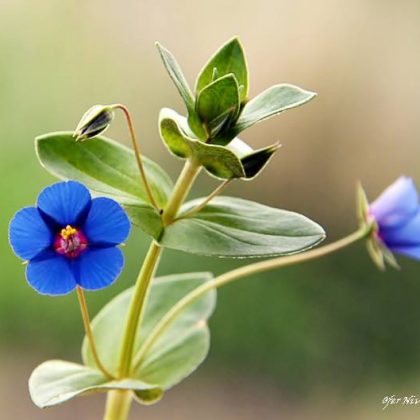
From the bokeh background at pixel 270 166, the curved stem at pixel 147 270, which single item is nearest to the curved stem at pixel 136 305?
the curved stem at pixel 147 270

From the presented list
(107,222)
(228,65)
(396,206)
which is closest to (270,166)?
(396,206)

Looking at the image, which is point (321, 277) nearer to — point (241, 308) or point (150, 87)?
point (241, 308)

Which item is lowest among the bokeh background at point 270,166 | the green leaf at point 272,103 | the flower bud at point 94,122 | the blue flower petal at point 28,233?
the bokeh background at point 270,166

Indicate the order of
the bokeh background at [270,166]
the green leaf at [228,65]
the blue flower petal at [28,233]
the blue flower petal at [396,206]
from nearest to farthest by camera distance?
the blue flower petal at [28,233]
the green leaf at [228,65]
the blue flower petal at [396,206]
the bokeh background at [270,166]

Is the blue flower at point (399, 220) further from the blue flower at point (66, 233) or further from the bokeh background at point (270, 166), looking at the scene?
the bokeh background at point (270, 166)

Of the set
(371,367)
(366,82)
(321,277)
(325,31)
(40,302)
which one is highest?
(325,31)

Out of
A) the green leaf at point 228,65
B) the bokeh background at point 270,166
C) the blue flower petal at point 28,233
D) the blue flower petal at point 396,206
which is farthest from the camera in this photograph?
the bokeh background at point 270,166

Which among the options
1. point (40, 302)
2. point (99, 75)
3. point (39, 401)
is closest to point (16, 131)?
point (99, 75)
